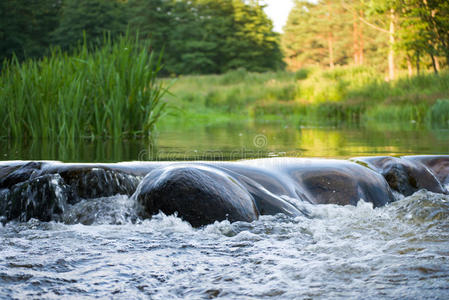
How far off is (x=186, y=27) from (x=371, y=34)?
19.5 metres

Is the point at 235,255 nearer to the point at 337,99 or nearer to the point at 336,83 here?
the point at 337,99

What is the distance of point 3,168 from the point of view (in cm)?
302

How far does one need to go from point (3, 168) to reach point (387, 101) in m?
11.9

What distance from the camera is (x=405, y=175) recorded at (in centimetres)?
358

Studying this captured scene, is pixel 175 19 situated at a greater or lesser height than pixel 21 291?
greater

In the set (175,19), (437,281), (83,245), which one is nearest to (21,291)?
(83,245)

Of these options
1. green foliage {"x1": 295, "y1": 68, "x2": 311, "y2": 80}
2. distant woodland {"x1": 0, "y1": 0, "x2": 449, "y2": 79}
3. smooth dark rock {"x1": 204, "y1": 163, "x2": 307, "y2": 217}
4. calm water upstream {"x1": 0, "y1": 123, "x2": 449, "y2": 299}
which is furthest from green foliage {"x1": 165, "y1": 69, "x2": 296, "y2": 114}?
calm water upstream {"x1": 0, "y1": 123, "x2": 449, "y2": 299}

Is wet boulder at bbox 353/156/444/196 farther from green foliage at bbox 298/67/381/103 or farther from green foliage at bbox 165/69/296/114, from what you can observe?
green foliage at bbox 165/69/296/114

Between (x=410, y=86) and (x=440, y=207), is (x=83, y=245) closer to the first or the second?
(x=440, y=207)

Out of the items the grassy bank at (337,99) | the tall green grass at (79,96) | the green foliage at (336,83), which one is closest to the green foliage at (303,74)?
the grassy bank at (337,99)

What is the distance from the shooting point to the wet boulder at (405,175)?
11.6 ft

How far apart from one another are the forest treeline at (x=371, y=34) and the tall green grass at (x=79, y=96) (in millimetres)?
13317

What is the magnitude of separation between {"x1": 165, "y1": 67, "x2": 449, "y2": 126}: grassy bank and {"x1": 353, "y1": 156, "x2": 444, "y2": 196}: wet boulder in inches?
285

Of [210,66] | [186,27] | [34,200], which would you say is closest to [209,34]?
[186,27]
